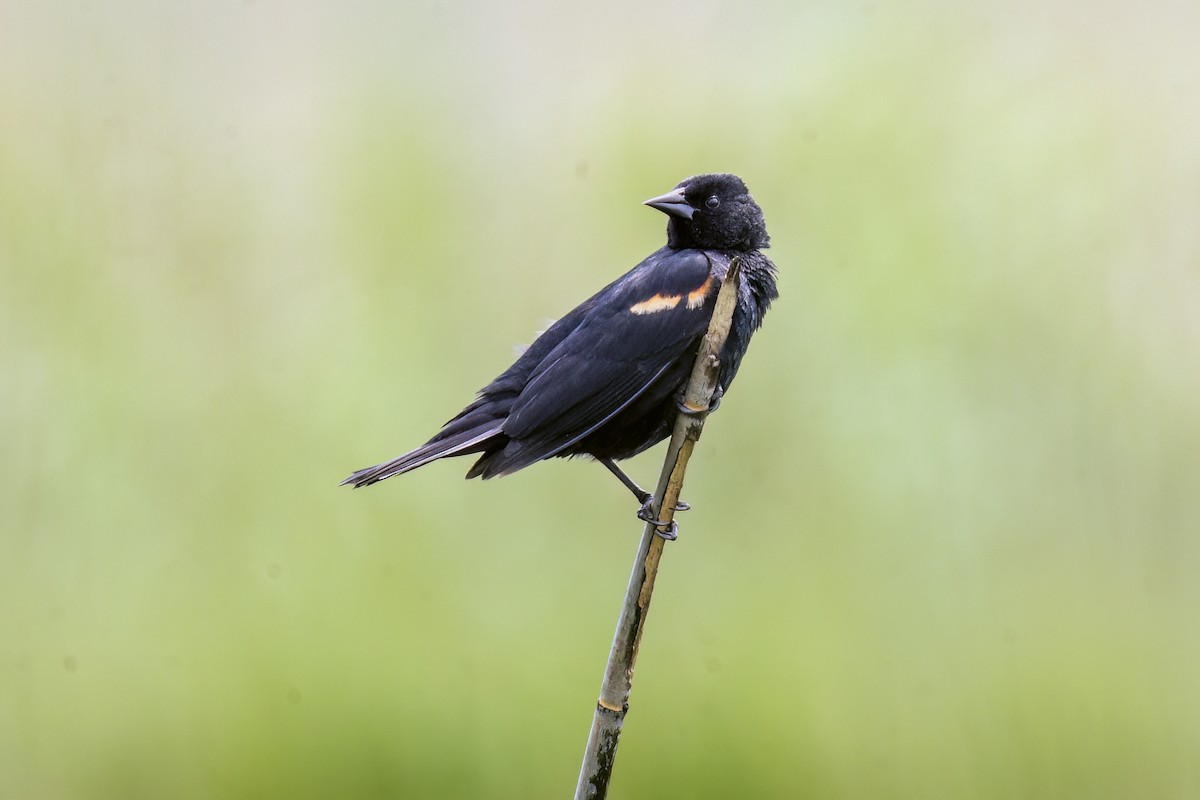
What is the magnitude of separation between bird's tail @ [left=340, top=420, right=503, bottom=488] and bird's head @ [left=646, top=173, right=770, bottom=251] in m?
0.77

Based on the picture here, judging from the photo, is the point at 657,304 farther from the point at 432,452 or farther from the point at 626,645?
the point at 626,645

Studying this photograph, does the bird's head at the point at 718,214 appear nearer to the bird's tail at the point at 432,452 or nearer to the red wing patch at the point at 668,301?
the red wing patch at the point at 668,301

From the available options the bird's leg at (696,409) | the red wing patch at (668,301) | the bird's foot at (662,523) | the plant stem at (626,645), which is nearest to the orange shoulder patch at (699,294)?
the red wing patch at (668,301)

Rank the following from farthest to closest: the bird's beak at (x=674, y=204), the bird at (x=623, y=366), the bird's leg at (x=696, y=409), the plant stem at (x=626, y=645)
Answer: the bird's beak at (x=674, y=204), the bird at (x=623, y=366), the bird's leg at (x=696, y=409), the plant stem at (x=626, y=645)

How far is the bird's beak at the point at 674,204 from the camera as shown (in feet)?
8.90

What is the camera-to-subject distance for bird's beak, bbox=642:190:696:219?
2713 millimetres

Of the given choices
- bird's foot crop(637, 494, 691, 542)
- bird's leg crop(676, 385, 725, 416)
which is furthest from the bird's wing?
bird's foot crop(637, 494, 691, 542)

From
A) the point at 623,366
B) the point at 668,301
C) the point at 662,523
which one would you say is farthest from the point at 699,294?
the point at 662,523

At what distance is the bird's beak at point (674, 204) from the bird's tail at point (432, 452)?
0.71 metres

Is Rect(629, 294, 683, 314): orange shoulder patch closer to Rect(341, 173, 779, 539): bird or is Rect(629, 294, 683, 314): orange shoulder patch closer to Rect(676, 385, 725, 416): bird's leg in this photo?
Rect(341, 173, 779, 539): bird

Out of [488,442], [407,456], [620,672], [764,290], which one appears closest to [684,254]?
[764,290]

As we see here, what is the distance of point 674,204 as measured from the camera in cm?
272

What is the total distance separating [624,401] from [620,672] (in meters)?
0.65

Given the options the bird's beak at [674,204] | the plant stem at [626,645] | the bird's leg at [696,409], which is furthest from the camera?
the bird's beak at [674,204]
